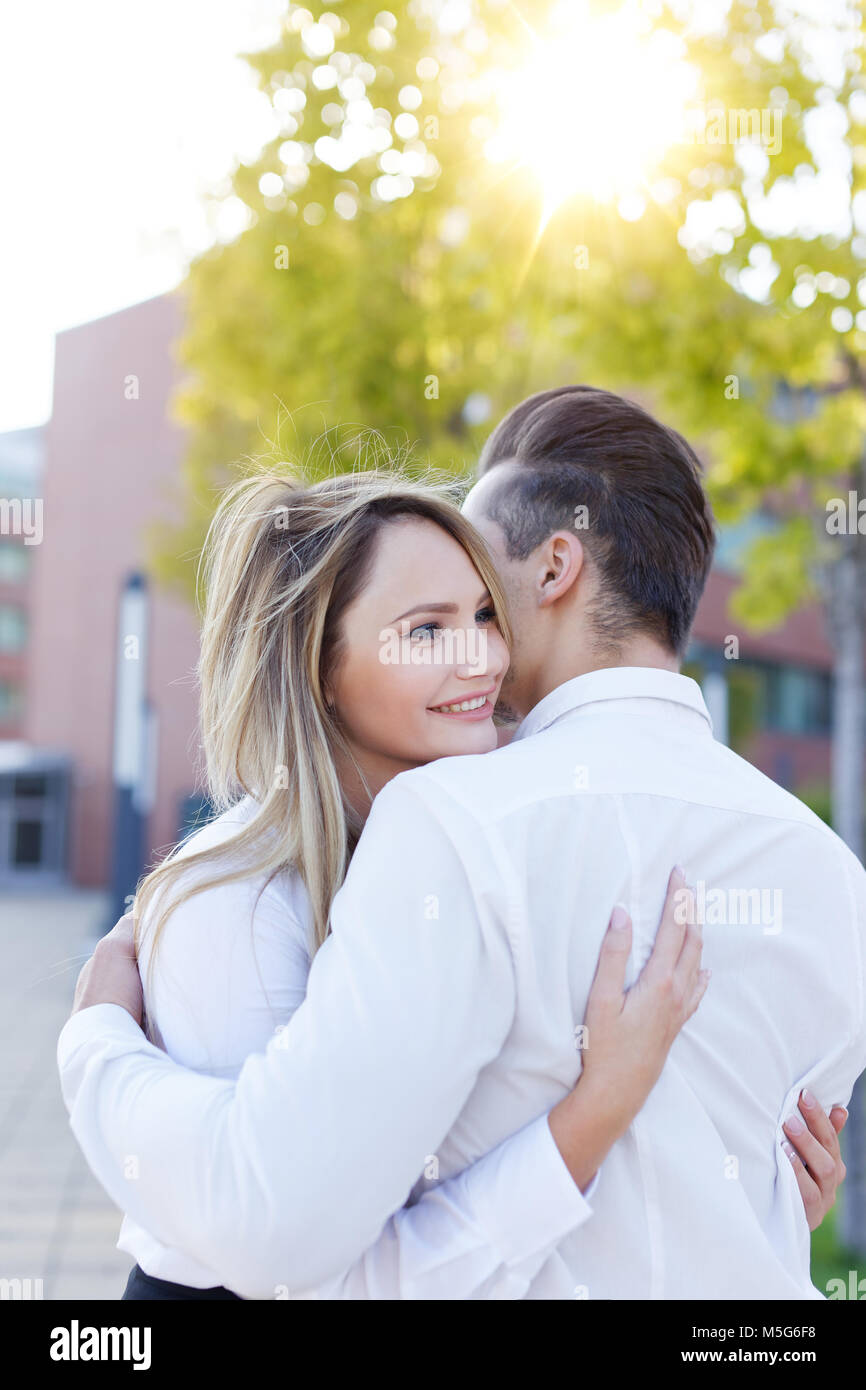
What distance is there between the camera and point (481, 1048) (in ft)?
4.24

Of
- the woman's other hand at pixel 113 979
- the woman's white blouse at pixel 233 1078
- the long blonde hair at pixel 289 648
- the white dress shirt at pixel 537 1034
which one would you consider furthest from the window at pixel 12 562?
the white dress shirt at pixel 537 1034

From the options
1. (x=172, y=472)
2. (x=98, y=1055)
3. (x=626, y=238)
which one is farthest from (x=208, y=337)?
(x=172, y=472)

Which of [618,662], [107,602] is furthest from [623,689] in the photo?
[107,602]

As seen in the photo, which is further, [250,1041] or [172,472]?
[172,472]

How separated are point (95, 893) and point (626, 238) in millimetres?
21413

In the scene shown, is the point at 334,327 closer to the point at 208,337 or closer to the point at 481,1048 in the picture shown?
the point at 208,337

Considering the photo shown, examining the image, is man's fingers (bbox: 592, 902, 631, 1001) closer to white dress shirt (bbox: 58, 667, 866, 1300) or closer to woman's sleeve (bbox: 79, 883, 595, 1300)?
white dress shirt (bbox: 58, 667, 866, 1300)

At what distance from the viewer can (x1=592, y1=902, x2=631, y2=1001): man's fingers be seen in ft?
4.60

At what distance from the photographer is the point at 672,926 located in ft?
4.74

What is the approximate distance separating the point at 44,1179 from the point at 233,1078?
4909 millimetres

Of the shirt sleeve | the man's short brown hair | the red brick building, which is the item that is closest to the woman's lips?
the man's short brown hair

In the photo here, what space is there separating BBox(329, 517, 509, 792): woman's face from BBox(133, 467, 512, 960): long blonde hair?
3cm

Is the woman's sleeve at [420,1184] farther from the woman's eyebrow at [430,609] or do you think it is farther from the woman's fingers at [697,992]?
the woman's eyebrow at [430,609]
